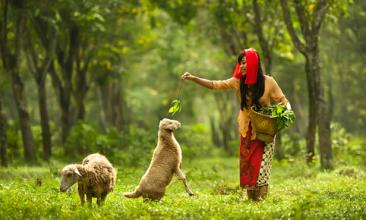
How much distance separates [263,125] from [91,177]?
3099 mm

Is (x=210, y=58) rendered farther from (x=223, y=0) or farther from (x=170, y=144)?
(x=170, y=144)

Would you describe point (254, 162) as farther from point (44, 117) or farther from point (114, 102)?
point (114, 102)

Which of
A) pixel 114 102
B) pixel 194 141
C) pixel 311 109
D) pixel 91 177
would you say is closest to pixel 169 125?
pixel 91 177

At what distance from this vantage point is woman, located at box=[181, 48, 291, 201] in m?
12.7

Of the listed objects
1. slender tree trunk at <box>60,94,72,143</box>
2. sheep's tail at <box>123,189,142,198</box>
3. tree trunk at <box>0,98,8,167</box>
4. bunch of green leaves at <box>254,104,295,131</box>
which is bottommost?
slender tree trunk at <box>60,94,72,143</box>

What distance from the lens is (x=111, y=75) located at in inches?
1372

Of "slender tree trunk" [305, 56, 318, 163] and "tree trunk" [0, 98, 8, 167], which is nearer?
"slender tree trunk" [305, 56, 318, 163]

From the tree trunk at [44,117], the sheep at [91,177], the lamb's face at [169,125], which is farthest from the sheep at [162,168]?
the tree trunk at [44,117]

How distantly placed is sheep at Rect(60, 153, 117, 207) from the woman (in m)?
2.40

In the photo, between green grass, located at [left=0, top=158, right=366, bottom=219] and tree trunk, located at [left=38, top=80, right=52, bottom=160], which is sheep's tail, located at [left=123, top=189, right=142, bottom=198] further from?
tree trunk, located at [left=38, top=80, right=52, bottom=160]

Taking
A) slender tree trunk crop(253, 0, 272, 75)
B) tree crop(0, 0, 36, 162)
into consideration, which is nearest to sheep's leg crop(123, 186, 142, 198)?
tree crop(0, 0, 36, 162)

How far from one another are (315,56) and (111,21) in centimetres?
1149

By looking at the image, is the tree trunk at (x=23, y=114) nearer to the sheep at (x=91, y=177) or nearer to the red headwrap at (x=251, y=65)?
the red headwrap at (x=251, y=65)

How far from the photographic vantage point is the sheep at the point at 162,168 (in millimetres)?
11734
